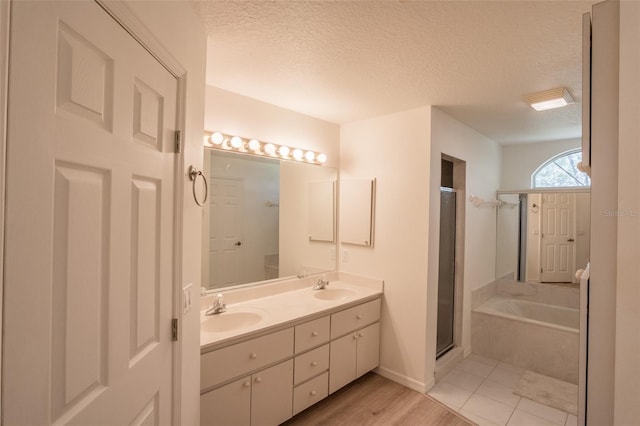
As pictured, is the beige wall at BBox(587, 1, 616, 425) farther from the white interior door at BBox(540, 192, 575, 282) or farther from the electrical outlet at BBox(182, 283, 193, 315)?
the white interior door at BBox(540, 192, 575, 282)

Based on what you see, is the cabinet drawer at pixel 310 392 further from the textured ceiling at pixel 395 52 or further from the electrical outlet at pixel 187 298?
the textured ceiling at pixel 395 52

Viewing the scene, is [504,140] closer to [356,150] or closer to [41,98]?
[356,150]

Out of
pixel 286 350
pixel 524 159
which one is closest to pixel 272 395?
pixel 286 350

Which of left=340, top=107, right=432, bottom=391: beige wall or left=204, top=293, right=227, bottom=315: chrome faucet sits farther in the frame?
left=340, top=107, right=432, bottom=391: beige wall

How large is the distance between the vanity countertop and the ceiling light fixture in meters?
1.93

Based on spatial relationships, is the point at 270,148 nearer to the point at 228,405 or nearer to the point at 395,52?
the point at 395,52

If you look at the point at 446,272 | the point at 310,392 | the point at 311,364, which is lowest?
the point at 310,392

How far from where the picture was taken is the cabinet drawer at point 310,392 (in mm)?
2098

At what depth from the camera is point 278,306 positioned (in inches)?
91.0

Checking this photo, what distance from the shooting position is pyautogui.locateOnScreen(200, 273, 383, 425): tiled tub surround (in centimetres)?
171

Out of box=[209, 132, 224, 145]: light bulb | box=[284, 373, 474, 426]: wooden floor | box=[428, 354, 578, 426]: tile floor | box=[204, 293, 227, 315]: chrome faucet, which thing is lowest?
box=[428, 354, 578, 426]: tile floor

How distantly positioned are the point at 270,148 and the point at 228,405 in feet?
6.15

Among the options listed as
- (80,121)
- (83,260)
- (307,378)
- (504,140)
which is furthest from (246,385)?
(504,140)

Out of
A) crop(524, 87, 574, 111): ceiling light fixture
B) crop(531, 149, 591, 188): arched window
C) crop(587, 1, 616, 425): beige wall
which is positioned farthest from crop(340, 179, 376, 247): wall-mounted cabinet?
crop(531, 149, 591, 188): arched window
